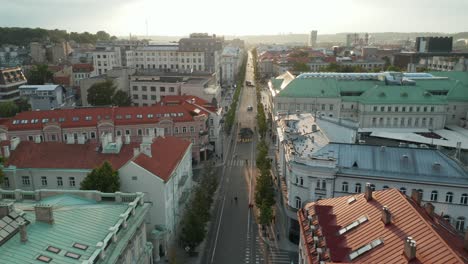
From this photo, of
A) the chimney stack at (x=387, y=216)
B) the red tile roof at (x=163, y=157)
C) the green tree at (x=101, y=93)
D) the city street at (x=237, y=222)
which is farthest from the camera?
the green tree at (x=101, y=93)

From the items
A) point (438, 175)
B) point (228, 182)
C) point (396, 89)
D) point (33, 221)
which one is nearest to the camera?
point (33, 221)

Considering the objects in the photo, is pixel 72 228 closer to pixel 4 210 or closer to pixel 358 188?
pixel 4 210

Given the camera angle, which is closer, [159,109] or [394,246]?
[394,246]

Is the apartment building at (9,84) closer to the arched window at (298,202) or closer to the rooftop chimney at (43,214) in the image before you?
the arched window at (298,202)

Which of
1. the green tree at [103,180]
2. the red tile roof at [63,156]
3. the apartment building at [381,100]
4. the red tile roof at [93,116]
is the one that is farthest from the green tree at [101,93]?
the green tree at [103,180]

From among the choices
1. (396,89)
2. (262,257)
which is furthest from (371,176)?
(396,89)

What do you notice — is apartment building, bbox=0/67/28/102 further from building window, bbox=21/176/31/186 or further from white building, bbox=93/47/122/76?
→ building window, bbox=21/176/31/186

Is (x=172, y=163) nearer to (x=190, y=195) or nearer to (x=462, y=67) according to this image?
(x=190, y=195)
